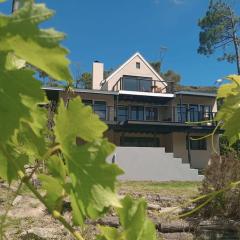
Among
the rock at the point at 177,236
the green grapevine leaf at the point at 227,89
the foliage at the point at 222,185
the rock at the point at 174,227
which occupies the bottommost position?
the rock at the point at 177,236

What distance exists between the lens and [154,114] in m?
26.7

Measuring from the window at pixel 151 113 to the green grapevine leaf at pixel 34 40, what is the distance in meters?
26.1

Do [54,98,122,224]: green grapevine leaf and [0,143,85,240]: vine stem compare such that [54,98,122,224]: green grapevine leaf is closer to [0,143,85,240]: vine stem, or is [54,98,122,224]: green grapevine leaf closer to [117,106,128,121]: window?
[0,143,85,240]: vine stem

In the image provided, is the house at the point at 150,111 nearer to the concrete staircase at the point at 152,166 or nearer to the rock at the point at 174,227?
the concrete staircase at the point at 152,166

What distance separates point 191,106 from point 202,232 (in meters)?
21.8

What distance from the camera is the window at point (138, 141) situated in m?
24.8

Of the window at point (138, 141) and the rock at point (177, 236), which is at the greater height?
the window at point (138, 141)

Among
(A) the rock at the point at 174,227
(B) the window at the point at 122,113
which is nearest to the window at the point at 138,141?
(B) the window at the point at 122,113

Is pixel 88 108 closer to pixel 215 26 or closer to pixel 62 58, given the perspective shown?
pixel 62 58

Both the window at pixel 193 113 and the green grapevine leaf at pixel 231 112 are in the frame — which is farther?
the window at pixel 193 113

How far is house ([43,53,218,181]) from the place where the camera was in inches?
960

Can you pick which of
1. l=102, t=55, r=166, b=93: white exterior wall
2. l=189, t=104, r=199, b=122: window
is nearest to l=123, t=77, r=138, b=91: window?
l=102, t=55, r=166, b=93: white exterior wall

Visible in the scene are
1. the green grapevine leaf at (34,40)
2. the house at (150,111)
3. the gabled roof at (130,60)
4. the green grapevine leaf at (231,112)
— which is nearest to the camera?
the green grapevine leaf at (34,40)

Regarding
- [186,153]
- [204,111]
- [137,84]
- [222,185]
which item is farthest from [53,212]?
[204,111]
